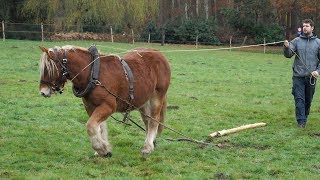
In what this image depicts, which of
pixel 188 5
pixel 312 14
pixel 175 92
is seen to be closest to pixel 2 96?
pixel 175 92

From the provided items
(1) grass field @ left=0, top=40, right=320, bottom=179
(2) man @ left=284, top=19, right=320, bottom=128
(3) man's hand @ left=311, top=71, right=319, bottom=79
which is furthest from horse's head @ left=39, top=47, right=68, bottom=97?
(3) man's hand @ left=311, top=71, right=319, bottom=79

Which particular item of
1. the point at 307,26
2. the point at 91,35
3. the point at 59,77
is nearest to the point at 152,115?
the point at 59,77

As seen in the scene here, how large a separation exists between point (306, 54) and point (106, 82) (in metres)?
4.63

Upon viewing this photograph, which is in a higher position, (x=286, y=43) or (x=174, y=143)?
(x=286, y=43)

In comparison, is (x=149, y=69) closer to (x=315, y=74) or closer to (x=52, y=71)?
(x=52, y=71)

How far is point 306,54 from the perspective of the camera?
31.0 ft

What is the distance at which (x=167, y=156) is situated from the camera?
23.7ft

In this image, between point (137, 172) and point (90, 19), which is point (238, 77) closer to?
point (137, 172)

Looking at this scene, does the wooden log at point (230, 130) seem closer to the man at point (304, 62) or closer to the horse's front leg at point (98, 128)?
the man at point (304, 62)

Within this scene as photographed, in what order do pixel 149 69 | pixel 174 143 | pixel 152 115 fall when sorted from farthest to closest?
pixel 174 143 → pixel 152 115 → pixel 149 69

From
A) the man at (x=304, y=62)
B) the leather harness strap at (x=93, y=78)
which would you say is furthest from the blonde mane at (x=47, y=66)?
the man at (x=304, y=62)

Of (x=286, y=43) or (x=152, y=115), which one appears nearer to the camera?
(x=152, y=115)

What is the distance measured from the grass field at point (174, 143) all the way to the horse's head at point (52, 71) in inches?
41.4

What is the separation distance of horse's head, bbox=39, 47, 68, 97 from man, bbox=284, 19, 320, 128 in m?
4.76
